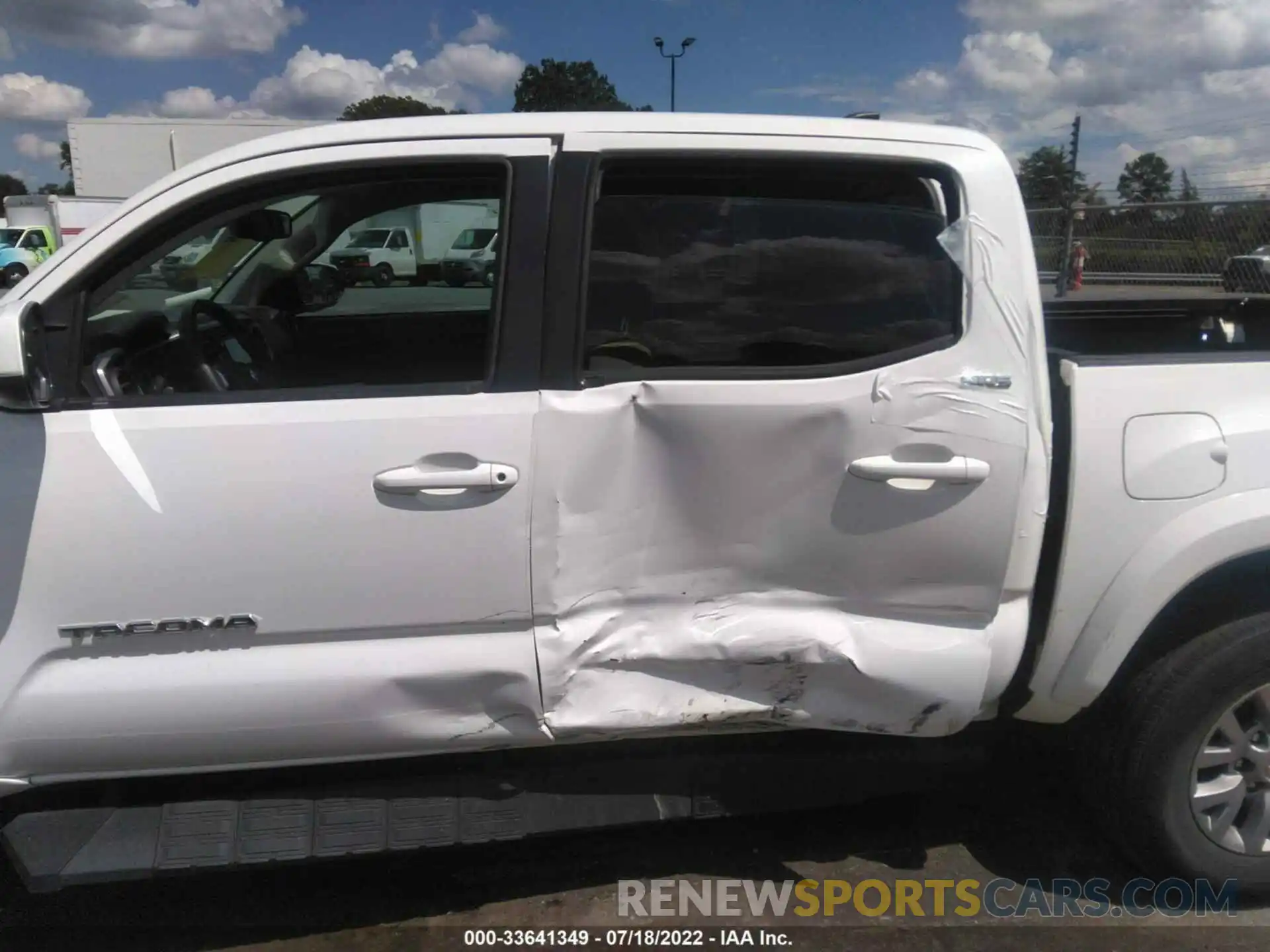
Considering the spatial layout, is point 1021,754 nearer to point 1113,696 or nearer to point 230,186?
point 1113,696

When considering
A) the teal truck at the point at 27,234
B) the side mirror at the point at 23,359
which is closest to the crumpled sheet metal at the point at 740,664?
the side mirror at the point at 23,359

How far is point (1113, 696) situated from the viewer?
257 centimetres

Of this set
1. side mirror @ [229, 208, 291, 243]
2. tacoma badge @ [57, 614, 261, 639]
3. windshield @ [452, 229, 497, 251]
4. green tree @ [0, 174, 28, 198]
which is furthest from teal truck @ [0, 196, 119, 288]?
green tree @ [0, 174, 28, 198]

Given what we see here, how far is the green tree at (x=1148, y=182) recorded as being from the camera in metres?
10.7

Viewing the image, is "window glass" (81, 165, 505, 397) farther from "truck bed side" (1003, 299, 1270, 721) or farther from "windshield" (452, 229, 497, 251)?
"truck bed side" (1003, 299, 1270, 721)

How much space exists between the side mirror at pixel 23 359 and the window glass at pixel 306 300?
0.15m

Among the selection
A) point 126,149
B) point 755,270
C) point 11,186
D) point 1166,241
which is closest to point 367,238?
point 755,270

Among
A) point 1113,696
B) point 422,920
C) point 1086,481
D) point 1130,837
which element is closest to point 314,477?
point 422,920

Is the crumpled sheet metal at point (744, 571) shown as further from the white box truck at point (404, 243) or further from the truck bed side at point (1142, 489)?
the white box truck at point (404, 243)

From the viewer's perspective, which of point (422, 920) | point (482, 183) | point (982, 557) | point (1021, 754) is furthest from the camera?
point (1021, 754)

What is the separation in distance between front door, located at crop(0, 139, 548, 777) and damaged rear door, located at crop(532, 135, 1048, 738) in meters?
0.11

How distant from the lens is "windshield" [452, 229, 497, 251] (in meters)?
2.48

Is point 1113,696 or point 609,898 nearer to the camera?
point 1113,696

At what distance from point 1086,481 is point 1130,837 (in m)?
1.01
